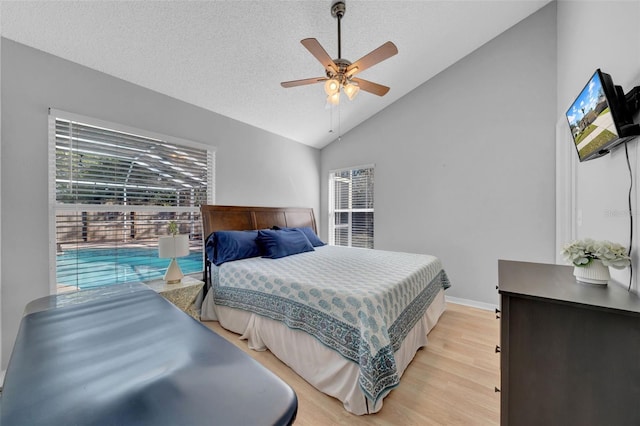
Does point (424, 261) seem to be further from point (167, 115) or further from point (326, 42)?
point (167, 115)

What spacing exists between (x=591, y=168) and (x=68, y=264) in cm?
435

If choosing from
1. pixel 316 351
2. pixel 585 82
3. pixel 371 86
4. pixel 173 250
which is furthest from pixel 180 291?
pixel 585 82

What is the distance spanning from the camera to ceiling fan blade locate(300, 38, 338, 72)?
67.3 inches

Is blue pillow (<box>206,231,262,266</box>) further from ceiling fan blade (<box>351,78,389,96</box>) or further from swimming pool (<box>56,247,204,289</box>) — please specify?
Answer: ceiling fan blade (<box>351,78,389,96</box>)

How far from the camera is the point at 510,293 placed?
110cm

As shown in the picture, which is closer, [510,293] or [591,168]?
[510,293]

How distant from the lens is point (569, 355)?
3.35 ft

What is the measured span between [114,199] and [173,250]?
0.82 metres

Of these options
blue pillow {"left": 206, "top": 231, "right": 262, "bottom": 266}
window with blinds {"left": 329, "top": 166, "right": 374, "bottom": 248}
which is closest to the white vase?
blue pillow {"left": 206, "top": 231, "right": 262, "bottom": 266}

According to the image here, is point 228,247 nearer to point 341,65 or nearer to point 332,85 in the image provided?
point 332,85

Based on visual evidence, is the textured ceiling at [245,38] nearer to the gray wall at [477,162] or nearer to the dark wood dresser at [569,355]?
the gray wall at [477,162]

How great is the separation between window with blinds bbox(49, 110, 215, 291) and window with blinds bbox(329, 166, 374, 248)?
2.58 meters

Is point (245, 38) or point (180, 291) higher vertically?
point (245, 38)

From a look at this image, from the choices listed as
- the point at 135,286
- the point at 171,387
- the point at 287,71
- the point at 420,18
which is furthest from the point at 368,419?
the point at 420,18
